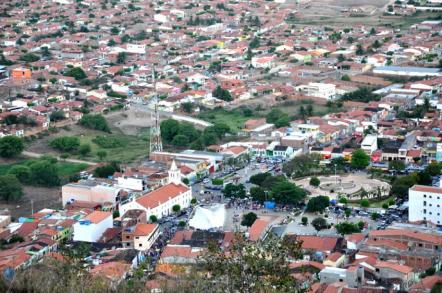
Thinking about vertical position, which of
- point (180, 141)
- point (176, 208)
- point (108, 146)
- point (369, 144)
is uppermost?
point (369, 144)

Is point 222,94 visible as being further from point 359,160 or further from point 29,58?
point 29,58

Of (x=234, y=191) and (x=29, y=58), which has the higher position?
(x=234, y=191)

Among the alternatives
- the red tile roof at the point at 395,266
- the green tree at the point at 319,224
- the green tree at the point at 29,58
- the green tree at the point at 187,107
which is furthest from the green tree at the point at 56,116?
the red tile roof at the point at 395,266

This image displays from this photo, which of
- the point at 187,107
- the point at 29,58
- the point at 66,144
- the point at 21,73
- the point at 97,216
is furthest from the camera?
the point at 29,58

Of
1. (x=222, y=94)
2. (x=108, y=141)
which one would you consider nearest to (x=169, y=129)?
(x=108, y=141)

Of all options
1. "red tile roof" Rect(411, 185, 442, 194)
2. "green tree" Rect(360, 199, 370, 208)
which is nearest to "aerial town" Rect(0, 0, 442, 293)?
"red tile roof" Rect(411, 185, 442, 194)

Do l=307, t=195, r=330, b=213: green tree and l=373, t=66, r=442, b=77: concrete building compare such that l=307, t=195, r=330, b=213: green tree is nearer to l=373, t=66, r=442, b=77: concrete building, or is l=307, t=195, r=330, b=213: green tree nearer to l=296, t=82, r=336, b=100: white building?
l=296, t=82, r=336, b=100: white building

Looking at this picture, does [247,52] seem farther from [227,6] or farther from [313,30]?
[227,6]
